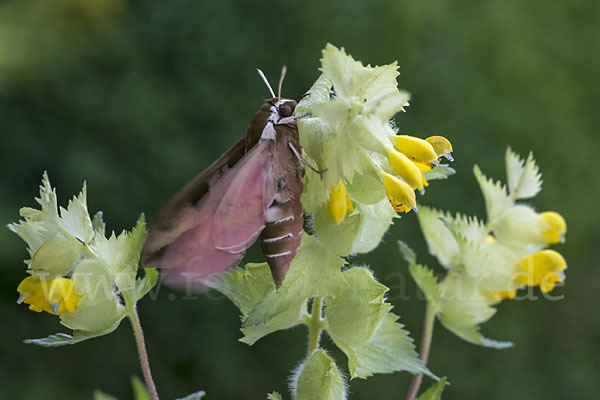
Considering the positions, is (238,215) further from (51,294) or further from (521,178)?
(521,178)

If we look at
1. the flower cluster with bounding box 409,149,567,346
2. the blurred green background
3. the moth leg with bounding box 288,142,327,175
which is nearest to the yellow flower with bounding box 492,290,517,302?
the flower cluster with bounding box 409,149,567,346

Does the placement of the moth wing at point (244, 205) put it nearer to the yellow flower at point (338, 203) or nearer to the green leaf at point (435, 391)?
the yellow flower at point (338, 203)

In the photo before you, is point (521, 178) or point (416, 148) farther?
point (521, 178)

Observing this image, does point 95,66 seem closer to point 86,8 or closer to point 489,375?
point 86,8

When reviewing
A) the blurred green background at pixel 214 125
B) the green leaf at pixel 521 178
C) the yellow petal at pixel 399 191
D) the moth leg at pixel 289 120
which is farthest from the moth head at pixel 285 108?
the blurred green background at pixel 214 125

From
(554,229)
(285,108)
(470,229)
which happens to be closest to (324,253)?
(285,108)

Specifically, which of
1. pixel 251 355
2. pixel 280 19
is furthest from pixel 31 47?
pixel 251 355
